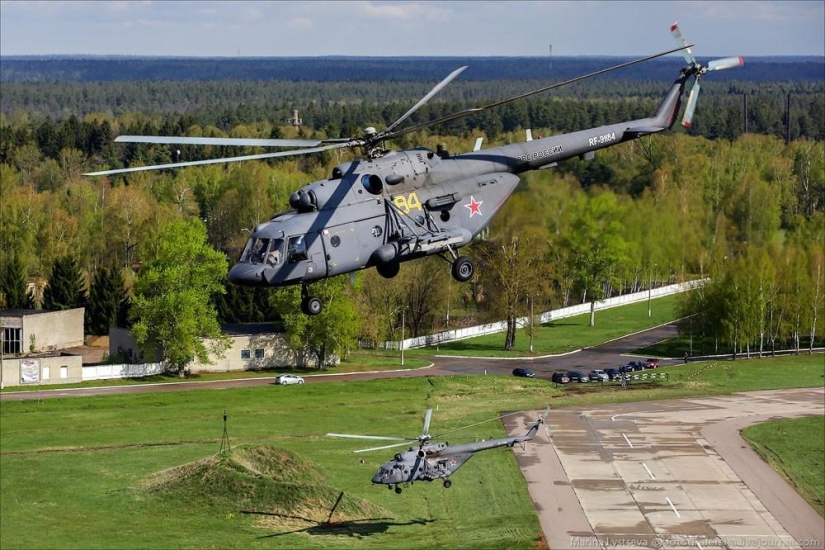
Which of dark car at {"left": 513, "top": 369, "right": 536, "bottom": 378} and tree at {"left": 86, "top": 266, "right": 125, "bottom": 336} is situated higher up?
tree at {"left": 86, "top": 266, "right": 125, "bottom": 336}

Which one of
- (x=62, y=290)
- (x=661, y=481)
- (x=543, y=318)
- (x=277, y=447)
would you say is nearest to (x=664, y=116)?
(x=661, y=481)

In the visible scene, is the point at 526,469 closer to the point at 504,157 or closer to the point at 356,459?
the point at 356,459

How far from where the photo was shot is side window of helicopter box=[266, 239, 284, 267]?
35781 mm

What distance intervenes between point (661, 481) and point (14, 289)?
71.2 meters

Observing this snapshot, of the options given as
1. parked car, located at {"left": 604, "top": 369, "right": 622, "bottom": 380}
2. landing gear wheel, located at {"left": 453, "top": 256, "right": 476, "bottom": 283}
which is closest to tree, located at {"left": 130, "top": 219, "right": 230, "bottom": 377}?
parked car, located at {"left": 604, "top": 369, "right": 622, "bottom": 380}

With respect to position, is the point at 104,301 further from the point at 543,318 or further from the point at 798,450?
the point at 798,450

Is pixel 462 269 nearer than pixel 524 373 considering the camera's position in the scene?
Yes

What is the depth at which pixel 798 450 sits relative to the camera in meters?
79.7

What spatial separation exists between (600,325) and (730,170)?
3793cm

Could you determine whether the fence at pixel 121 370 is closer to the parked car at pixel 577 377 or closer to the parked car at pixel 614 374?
the parked car at pixel 577 377

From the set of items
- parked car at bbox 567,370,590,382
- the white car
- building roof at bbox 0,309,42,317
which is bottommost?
the white car

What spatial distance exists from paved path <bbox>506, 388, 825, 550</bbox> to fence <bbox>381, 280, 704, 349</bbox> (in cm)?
3133

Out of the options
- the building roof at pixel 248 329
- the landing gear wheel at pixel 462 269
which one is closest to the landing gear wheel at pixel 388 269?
the landing gear wheel at pixel 462 269

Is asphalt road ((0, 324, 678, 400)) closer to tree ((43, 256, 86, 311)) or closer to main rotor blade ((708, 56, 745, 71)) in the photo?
tree ((43, 256, 86, 311))
